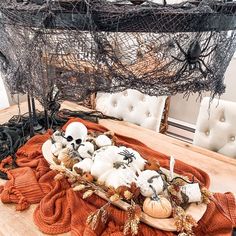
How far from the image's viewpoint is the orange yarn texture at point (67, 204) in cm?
74

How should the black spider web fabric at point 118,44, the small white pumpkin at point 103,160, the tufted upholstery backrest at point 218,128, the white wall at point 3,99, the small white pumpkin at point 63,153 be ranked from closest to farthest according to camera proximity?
the black spider web fabric at point 118,44, the small white pumpkin at point 103,160, the small white pumpkin at point 63,153, the tufted upholstery backrest at point 218,128, the white wall at point 3,99

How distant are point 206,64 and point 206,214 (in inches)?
20.0

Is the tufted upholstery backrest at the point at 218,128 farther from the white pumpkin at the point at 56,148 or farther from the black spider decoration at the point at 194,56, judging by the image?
the black spider decoration at the point at 194,56

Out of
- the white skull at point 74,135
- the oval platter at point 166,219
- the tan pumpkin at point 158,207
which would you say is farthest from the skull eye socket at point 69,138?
the tan pumpkin at point 158,207

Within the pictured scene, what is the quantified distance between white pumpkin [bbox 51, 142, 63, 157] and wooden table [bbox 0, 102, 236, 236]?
0.21 metres

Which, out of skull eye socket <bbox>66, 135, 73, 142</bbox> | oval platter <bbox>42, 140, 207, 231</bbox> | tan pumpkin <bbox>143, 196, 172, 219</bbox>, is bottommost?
oval platter <bbox>42, 140, 207, 231</bbox>

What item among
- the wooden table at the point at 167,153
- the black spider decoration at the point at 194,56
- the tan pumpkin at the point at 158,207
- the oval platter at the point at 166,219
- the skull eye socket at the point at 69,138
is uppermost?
the black spider decoration at the point at 194,56

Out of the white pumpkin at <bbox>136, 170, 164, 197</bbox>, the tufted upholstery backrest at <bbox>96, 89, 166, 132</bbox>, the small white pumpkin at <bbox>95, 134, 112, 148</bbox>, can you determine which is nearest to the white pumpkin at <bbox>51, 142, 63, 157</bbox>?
the small white pumpkin at <bbox>95, 134, 112, 148</bbox>

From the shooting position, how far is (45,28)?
0.38m

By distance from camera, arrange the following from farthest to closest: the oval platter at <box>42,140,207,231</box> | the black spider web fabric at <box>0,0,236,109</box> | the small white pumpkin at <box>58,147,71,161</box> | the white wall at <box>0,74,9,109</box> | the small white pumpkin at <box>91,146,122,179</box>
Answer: the white wall at <box>0,74,9,109</box>
the small white pumpkin at <box>58,147,71,161</box>
the small white pumpkin at <box>91,146,122,179</box>
the oval platter at <box>42,140,207,231</box>
the black spider web fabric at <box>0,0,236,109</box>

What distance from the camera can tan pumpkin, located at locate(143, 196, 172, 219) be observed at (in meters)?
0.72

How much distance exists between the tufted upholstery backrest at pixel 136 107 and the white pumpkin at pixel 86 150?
0.65 metres

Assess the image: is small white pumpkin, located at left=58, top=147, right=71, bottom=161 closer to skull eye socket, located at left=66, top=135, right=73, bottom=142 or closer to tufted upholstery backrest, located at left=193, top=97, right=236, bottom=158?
skull eye socket, located at left=66, top=135, right=73, bottom=142

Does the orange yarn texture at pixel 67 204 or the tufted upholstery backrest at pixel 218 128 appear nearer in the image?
the orange yarn texture at pixel 67 204
